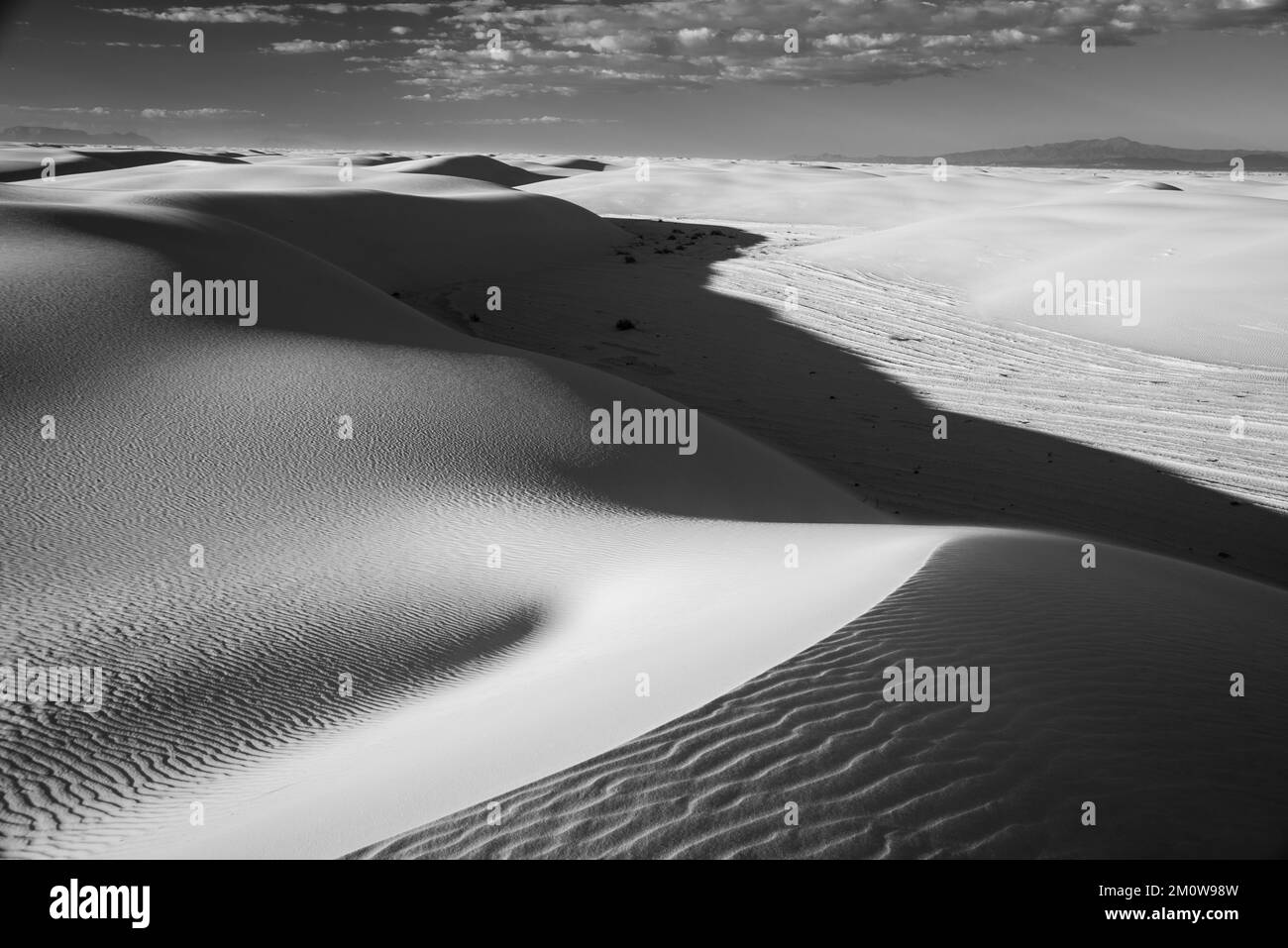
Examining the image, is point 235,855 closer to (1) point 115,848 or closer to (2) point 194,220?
(1) point 115,848

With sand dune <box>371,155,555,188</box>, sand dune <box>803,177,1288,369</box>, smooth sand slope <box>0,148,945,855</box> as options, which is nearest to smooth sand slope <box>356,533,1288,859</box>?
smooth sand slope <box>0,148,945,855</box>

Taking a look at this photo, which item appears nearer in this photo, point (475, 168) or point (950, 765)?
point (950, 765)

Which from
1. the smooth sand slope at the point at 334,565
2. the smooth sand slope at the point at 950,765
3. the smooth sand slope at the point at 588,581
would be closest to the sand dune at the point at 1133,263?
the smooth sand slope at the point at 588,581

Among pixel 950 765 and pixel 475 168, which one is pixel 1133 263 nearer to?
pixel 950 765

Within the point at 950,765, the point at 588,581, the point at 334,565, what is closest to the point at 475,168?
the point at 334,565

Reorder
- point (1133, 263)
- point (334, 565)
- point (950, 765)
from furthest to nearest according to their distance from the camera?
1. point (1133, 263)
2. point (334, 565)
3. point (950, 765)

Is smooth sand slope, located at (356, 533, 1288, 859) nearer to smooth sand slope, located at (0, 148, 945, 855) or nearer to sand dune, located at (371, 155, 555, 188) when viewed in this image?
smooth sand slope, located at (0, 148, 945, 855)

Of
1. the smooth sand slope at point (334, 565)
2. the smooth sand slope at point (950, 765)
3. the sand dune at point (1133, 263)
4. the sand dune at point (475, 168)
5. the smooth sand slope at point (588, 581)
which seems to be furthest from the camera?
the sand dune at point (475, 168)

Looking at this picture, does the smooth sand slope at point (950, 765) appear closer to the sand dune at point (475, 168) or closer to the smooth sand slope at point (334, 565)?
the smooth sand slope at point (334, 565)
